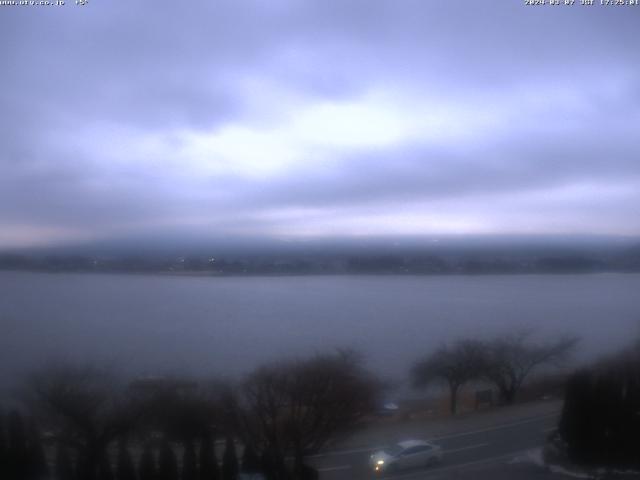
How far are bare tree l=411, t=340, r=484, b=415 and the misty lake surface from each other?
102 millimetres

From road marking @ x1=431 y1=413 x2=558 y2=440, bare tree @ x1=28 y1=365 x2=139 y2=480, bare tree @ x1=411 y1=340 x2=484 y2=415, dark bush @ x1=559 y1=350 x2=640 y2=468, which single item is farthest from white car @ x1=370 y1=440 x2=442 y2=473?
bare tree @ x1=28 y1=365 x2=139 y2=480

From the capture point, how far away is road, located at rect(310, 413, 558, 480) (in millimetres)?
4066

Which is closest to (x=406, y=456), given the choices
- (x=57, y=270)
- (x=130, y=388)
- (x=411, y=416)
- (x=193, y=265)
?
(x=411, y=416)

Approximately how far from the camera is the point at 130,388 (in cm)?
417

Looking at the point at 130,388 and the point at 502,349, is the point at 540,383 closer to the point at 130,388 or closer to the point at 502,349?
the point at 502,349

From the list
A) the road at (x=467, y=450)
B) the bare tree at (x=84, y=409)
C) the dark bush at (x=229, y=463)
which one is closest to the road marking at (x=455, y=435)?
the road at (x=467, y=450)

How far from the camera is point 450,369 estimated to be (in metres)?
5.01

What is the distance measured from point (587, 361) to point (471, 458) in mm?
1714

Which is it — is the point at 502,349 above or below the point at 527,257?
below

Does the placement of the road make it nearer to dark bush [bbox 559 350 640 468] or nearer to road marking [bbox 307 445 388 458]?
road marking [bbox 307 445 388 458]

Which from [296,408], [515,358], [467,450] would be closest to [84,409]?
[296,408]

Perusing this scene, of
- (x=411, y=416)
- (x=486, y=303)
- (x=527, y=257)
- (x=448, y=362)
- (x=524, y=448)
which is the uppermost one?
(x=527, y=257)

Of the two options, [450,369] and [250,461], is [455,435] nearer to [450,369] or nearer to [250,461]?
[450,369]

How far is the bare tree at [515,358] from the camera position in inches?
203
